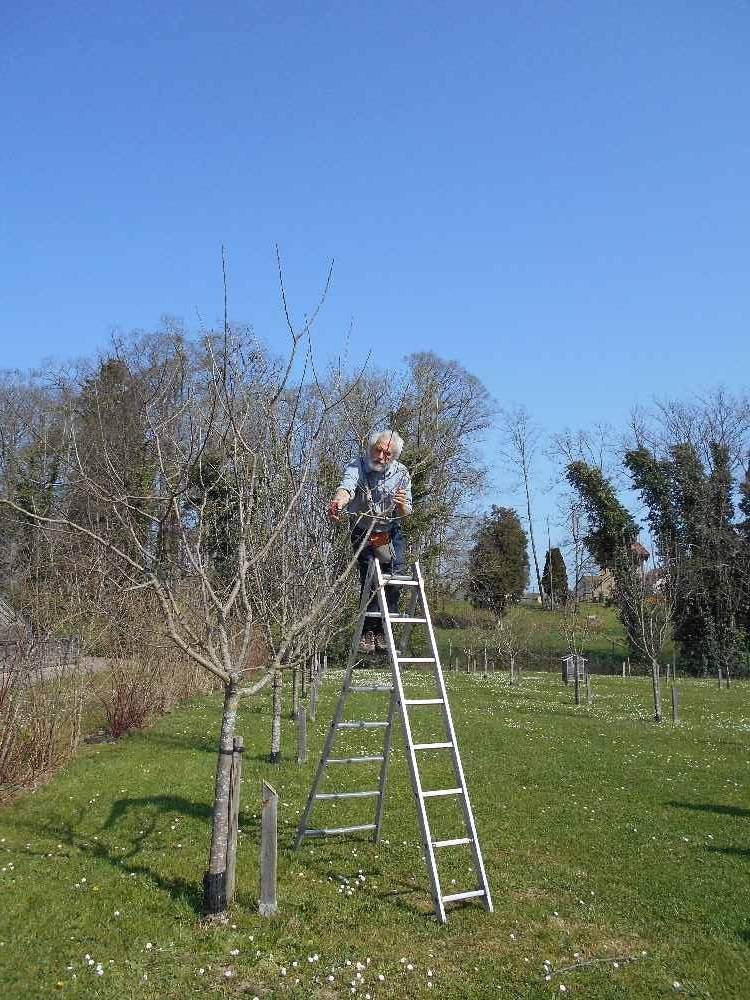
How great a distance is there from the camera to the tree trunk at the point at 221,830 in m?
5.35

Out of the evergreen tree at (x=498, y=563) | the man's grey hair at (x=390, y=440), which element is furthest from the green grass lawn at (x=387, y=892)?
the evergreen tree at (x=498, y=563)

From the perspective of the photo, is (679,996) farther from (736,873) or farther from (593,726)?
(593,726)

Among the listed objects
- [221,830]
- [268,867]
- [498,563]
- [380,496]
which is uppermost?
[498,563]

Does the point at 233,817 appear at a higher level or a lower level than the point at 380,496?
lower

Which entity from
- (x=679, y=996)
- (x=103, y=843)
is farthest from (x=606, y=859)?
(x=103, y=843)

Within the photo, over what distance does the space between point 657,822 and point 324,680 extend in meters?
16.5

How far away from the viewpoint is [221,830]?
5.36 metres

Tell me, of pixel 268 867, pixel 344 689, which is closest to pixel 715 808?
pixel 344 689

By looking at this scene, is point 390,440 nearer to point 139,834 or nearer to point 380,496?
point 380,496

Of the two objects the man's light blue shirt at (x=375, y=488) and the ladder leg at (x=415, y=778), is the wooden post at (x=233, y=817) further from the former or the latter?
the man's light blue shirt at (x=375, y=488)

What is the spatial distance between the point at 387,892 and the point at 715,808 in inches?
188

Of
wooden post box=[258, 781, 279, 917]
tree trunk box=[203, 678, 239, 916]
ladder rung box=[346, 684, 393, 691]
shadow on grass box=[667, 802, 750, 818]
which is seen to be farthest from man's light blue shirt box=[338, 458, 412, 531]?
shadow on grass box=[667, 802, 750, 818]

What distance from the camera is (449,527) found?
37.1 metres

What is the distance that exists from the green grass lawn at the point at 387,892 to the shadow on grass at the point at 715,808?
0.05m
